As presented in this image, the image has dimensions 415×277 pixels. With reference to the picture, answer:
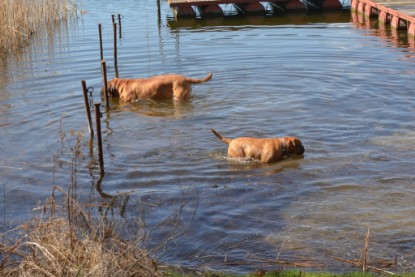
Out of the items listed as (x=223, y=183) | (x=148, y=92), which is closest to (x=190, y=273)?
(x=223, y=183)

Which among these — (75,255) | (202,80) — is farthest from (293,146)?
(75,255)

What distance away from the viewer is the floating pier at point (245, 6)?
2670 cm

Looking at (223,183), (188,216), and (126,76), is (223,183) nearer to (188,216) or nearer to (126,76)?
(188,216)

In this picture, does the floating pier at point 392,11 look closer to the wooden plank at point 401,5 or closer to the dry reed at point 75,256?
the wooden plank at point 401,5

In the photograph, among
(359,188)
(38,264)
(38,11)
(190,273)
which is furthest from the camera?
(38,11)

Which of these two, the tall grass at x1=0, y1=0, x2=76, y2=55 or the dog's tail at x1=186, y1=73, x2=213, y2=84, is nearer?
the dog's tail at x1=186, y1=73, x2=213, y2=84

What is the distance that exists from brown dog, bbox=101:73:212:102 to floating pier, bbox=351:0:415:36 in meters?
9.55

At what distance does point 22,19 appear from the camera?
67.1ft

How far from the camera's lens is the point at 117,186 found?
9.40m

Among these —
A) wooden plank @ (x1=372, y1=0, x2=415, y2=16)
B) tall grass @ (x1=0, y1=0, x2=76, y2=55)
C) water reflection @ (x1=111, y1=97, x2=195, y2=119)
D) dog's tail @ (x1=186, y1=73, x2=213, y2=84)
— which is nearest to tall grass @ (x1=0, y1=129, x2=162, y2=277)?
water reflection @ (x1=111, y1=97, x2=195, y2=119)

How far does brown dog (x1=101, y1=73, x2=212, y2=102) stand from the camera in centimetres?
1388

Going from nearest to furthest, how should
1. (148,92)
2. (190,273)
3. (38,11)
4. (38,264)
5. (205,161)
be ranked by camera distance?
(38,264), (190,273), (205,161), (148,92), (38,11)

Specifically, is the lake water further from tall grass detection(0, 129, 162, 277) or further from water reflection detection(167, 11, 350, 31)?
water reflection detection(167, 11, 350, 31)

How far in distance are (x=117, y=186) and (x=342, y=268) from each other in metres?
3.70
